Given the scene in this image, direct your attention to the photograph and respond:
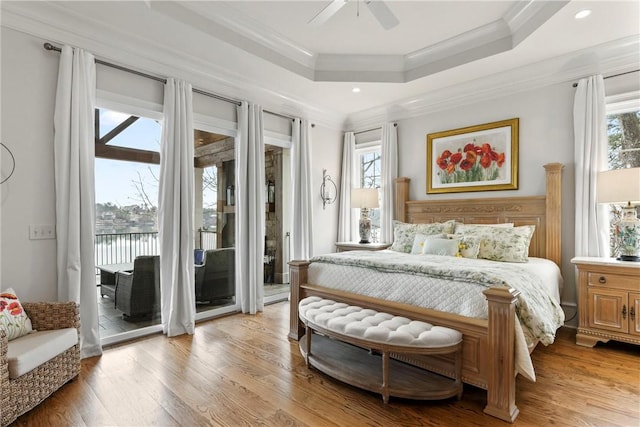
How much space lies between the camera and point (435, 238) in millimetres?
3709

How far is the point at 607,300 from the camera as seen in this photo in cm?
303

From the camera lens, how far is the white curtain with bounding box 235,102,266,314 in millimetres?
4164

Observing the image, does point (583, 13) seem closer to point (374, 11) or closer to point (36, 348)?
point (374, 11)

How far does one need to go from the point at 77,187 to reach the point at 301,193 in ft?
9.06

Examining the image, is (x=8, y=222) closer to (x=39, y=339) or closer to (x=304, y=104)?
(x=39, y=339)

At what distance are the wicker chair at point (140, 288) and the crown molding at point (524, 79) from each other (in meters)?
3.82

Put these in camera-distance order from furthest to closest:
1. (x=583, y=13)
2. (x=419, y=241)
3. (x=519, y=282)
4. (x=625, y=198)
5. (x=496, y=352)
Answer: (x=419, y=241)
(x=625, y=198)
(x=583, y=13)
(x=519, y=282)
(x=496, y=352)

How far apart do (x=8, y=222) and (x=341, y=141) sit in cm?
437

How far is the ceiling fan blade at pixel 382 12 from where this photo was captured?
2.35 metres

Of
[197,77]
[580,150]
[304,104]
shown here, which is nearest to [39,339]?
[197,77]

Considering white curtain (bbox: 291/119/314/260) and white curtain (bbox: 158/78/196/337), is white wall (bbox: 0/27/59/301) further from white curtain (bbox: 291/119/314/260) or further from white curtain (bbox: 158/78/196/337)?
white curtain (bbox: 291/119/314/260)

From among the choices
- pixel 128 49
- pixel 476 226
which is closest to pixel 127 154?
pixel 128 49

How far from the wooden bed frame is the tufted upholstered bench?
0.08 m

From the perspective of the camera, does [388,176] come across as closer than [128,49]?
No
